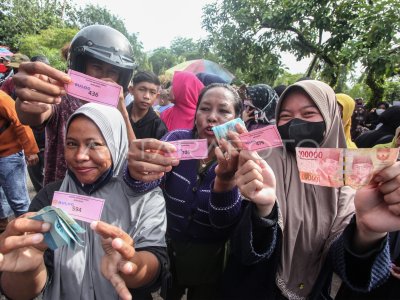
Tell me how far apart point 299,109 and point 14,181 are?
3219 millimetres

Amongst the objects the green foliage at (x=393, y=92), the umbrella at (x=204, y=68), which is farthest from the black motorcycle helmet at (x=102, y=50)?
the green foliage at (x=393, y=92)

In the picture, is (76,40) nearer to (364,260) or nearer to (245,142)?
(245,142)

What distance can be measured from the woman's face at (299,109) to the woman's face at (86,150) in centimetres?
98

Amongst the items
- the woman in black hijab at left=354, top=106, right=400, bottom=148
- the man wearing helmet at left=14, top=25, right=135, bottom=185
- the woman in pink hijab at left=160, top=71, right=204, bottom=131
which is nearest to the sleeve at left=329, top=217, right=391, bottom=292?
the man wearing helmet at left=14, top=25, right=135, bottom=185

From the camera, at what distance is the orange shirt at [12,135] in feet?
10.1

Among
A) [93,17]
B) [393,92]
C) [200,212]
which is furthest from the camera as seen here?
[93,17]

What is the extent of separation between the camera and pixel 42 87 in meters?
1.27

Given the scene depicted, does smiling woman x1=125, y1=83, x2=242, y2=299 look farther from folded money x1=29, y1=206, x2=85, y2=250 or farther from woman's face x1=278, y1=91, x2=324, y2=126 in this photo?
folded money x1=29, y1=206, x2=85, y2=250

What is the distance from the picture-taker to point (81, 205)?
117cm

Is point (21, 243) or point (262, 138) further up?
point (262, 138)

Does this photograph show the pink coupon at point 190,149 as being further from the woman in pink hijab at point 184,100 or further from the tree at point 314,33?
the tree at point 314,33

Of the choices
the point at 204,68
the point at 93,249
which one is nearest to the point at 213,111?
the point at 93,249

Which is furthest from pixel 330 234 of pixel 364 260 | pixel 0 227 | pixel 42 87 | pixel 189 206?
pixel 0 227

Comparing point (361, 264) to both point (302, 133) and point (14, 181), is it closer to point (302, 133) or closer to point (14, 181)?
point (302, 133)
